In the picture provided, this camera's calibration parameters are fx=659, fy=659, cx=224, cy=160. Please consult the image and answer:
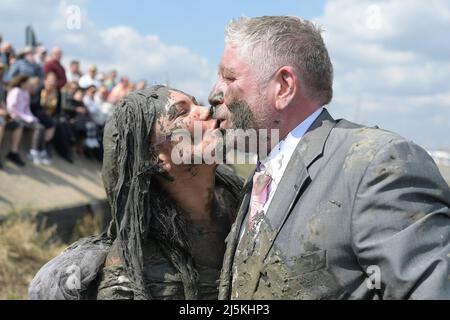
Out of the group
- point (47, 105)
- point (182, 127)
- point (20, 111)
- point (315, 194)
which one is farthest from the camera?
point (47, 105)

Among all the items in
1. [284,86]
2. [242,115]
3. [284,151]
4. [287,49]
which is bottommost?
[284,151]

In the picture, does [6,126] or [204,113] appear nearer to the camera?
[204,113]

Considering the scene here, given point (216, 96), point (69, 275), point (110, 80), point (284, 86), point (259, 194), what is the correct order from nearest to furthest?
point (284, 86) → point (259, 194) → point (216, 96) → point (69, 275) → point (110, 80)

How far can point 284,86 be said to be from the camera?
2361 mm

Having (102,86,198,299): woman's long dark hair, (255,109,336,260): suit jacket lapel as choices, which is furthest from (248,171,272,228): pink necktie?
(102,86,198,299): woman's long dark hair

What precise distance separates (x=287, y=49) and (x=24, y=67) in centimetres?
800

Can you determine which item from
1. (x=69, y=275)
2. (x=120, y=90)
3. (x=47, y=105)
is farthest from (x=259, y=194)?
(x=120, y=90)

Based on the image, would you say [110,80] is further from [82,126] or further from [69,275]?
[69,275]

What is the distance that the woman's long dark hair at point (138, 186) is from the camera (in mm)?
2885

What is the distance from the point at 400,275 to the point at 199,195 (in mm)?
1251

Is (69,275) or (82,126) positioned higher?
(69,275)

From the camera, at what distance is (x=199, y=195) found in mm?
3035
